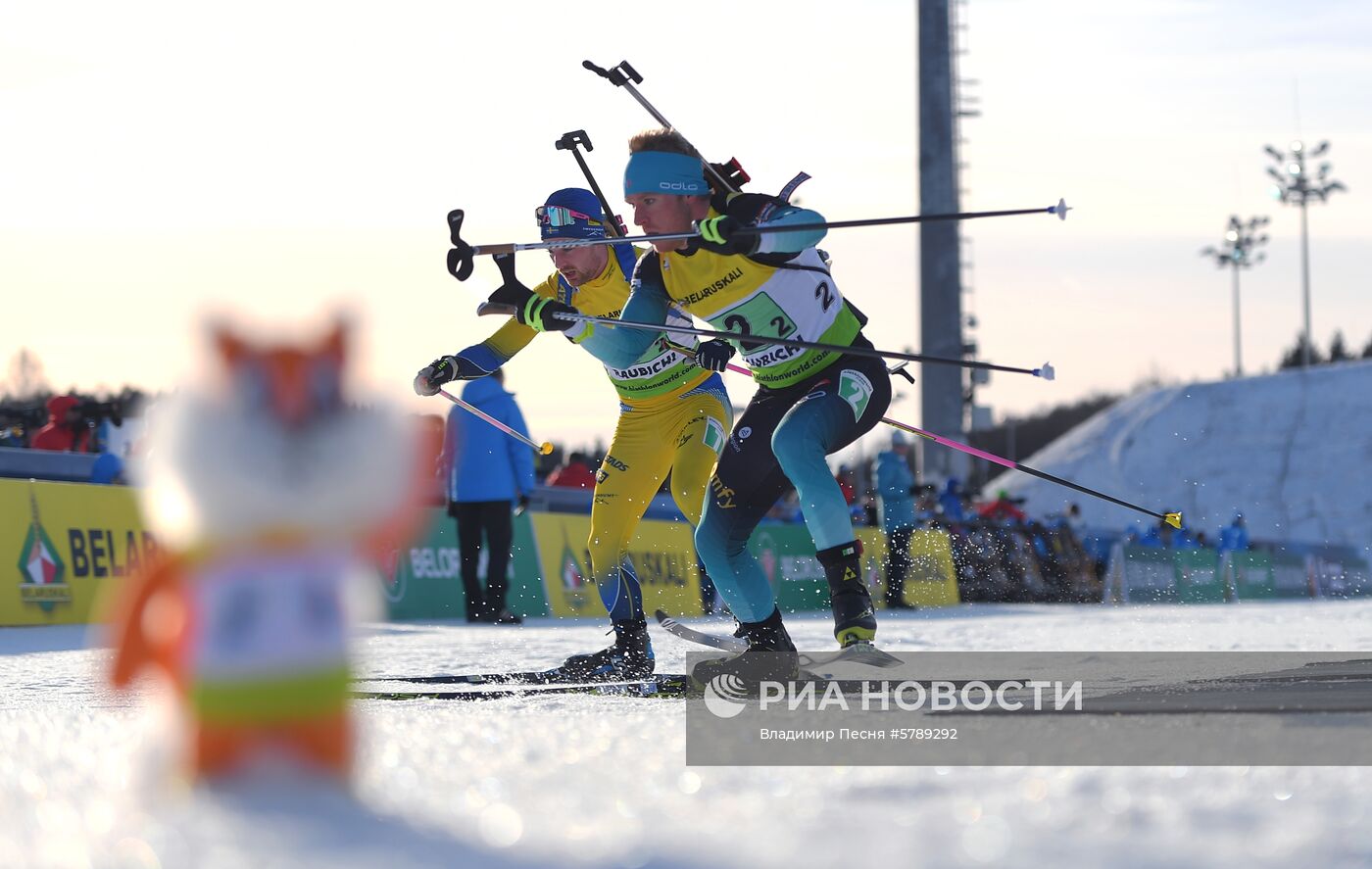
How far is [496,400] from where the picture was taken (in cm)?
1157

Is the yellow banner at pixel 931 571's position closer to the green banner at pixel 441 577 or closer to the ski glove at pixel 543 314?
the green banner at pixel 441 577

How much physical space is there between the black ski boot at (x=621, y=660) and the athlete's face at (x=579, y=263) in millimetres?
1331

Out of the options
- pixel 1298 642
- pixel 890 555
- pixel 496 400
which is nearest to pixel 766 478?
pixel 1298 642

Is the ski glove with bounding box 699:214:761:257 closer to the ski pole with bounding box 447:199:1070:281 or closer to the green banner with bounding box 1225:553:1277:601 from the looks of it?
the ski pole with bounding box 447:199:1070:281

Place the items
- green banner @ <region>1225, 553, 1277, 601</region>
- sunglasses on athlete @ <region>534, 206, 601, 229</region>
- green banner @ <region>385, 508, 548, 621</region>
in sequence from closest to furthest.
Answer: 1. sunglasses on athlete @ <region>534, 206, 601, 229</region>
2. green banner @ <region>385, 508, 548, 621</region>
3. green banner @ <region>1225, 553, 1277, 601</region>

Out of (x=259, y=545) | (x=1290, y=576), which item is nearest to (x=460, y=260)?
(x=259, y=545)

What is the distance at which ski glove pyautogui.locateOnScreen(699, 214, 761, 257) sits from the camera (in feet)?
18.4

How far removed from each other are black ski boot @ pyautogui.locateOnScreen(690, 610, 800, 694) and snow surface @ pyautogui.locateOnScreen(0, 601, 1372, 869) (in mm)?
1581

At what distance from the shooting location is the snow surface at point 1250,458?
5950cm

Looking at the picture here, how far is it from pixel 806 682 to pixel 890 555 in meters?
10.9

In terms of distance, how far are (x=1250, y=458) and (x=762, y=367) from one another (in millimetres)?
60192

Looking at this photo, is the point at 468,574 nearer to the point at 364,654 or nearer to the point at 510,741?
the point at 364,654

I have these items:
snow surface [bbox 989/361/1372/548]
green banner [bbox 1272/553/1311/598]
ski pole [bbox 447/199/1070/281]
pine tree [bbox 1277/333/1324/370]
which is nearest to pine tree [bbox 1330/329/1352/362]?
pine tree [bbox 1277/333/1324/370]

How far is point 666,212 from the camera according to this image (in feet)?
Result: 19.7
